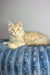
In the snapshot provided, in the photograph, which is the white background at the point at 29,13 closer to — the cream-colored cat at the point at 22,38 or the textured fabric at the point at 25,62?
the cream-colored cat at the point at 22,38

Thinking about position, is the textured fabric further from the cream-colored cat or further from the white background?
the white background

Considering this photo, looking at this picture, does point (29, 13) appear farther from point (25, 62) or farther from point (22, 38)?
point (25, 62)

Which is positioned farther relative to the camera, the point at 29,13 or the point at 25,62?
the point at 29,13

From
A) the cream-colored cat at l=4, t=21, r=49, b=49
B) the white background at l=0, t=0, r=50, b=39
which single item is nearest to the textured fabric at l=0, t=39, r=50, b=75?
the cream-colored cat at l=4, t=21, r=49, b=49

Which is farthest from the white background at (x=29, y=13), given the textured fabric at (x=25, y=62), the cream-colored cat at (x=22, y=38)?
the textured fabric at (x=25, y=62)

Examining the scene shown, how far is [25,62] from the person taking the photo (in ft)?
3.14

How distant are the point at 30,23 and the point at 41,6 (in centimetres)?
27

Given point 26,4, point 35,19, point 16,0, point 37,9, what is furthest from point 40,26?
point 16,0

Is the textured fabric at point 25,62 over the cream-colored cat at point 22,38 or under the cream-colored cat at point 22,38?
under

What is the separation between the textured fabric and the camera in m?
0.95

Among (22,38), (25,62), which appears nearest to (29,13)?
(22,38)

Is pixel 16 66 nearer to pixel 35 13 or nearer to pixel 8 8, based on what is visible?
pixel 35 13

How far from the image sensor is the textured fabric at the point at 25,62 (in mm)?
945

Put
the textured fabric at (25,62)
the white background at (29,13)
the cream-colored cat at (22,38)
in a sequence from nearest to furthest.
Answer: the textured fabric at (25,62), the cream-colored cat at (22,38), the white background at (29,13)
